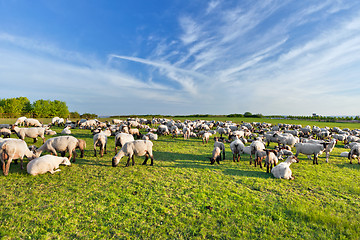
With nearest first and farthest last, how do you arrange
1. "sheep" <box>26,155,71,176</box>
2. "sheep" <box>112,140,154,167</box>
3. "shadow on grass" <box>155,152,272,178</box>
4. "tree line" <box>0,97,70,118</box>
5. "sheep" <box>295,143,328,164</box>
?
"sheep" <box>26,155,71,176</box> < "shadow on grass" <box>155,152,272,178</box> < "sheep" <box>112,140,154,167</box> < "sheep" <box>295,143,328,164</box> < "tree line" <box>0,97,70,118</box>

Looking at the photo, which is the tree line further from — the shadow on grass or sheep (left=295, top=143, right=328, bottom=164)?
sheep (left=295, top=143, right=328, bottom=164)

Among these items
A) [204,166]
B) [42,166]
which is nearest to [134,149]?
[42,166]

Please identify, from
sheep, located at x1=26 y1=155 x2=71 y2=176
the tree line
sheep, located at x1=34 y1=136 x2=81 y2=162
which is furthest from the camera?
the tree line

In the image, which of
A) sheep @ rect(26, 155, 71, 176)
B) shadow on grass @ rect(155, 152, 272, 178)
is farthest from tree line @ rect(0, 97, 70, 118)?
shadow on grass @ rect(155, 152, 272, 178)

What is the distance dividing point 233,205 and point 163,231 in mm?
2833

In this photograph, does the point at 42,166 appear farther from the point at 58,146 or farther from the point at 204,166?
the point at 204,166

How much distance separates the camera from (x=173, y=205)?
5.51m

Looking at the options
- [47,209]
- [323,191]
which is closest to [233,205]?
[323,191]

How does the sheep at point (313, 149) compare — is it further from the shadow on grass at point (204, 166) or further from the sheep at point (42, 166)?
the sheep at point (42, 166)

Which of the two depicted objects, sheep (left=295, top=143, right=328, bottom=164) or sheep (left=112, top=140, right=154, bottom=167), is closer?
sheep (left=112, top=140, right=154, bottom=167)

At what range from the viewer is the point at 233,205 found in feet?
18.5

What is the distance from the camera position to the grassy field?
4.29 meters

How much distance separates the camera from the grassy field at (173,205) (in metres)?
4.29

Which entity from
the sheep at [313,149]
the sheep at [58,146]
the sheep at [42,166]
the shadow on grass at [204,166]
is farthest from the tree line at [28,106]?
the sheep at [313,149]
